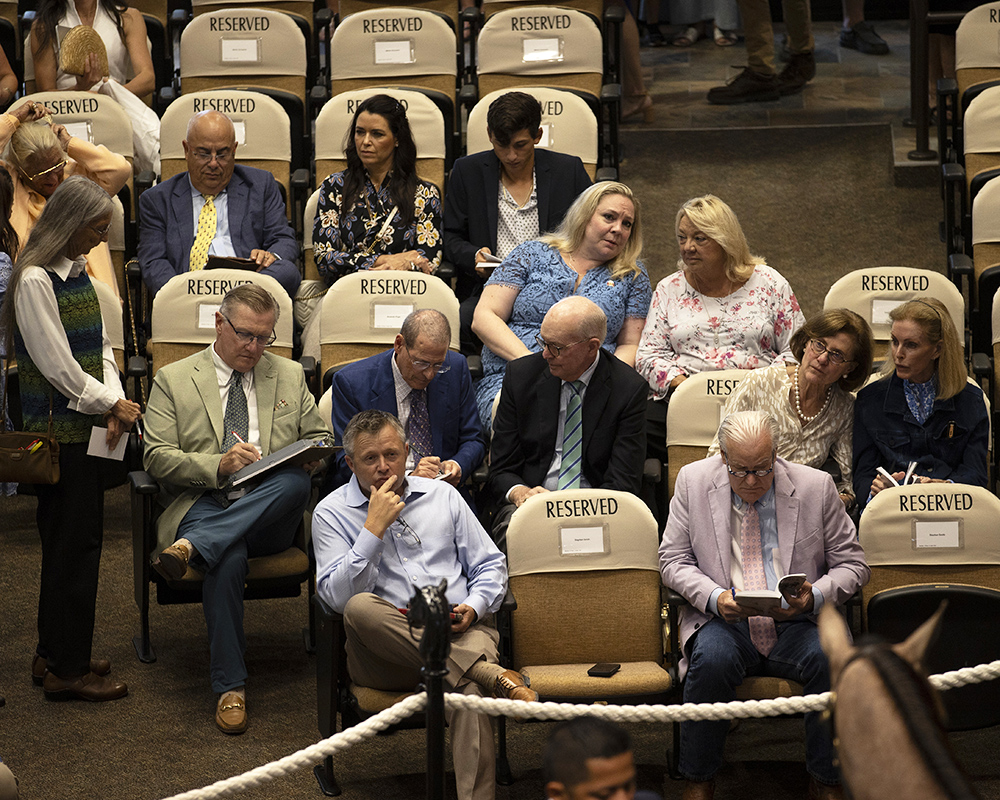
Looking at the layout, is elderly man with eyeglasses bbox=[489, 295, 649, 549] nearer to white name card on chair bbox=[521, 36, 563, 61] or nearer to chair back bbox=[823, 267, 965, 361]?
chair back bbox=[823, 267, 965, 361]

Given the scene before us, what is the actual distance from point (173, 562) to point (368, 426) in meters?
0.73

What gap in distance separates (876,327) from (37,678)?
3.14 m

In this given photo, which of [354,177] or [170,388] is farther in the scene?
[354,177]

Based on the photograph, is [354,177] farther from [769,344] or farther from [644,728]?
[644,728]

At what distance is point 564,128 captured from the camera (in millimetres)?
5820

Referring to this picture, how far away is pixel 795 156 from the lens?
7211 millimetres

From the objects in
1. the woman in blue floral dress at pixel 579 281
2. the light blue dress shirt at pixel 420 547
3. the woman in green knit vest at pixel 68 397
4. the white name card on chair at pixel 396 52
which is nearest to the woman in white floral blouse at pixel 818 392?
the woman in blue floral dress at pixel 579 281

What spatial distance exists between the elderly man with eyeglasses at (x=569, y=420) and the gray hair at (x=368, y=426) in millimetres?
664

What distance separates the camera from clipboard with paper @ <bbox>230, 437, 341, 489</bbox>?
4043mm

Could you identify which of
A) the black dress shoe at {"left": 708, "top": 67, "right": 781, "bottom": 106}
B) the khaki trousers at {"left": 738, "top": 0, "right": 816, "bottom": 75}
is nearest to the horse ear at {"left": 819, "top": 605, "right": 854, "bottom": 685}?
the khaki trousers at {"left": 738, "top": 0, "right": 816, "bottom": 75}

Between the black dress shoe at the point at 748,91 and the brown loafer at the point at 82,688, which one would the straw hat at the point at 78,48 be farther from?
the black dress shoe at the point at 748,91

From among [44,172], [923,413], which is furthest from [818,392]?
[44,172]

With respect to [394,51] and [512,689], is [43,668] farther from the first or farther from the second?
[394,51]

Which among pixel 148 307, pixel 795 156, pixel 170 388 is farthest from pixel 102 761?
pixel 795 156
